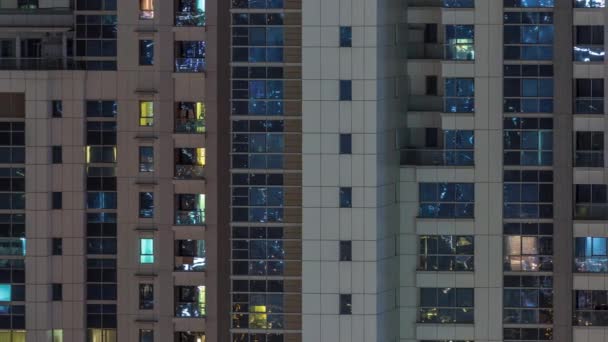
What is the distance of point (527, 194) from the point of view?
7400 centimetres

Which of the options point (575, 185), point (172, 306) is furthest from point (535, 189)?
point (172, 306)

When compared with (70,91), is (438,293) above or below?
below

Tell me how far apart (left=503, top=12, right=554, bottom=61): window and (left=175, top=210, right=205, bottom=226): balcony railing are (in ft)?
29.9

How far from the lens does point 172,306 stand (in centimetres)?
7400

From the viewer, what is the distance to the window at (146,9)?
7338 cm

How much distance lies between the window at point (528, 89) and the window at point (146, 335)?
11148mm

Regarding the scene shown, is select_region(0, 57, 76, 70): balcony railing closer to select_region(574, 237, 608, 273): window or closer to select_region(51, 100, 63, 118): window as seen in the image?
select_region(51, 100, 63, 118): window

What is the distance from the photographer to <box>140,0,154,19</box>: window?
241 feet

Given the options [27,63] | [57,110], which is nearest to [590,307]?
[57,110]

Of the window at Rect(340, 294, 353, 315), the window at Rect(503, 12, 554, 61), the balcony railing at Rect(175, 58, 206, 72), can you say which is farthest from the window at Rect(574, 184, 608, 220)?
the balcony railing at Rect(175, 58, 206, 72)

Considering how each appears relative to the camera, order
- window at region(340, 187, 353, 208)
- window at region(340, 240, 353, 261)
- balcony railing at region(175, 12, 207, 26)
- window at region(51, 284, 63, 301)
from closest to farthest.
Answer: window at region(340, 187, 353, 208)
window at region(340, 240, 353, 261)
balcony railing at region(175, 12, 207, 26)
window at region(51, 284, 63, 301)

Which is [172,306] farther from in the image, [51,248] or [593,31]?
[593,31]

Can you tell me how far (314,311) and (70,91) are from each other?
345 inches

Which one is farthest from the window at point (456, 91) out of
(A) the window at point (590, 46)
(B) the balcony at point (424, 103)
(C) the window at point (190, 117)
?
(C) the window at point (190, 117)
